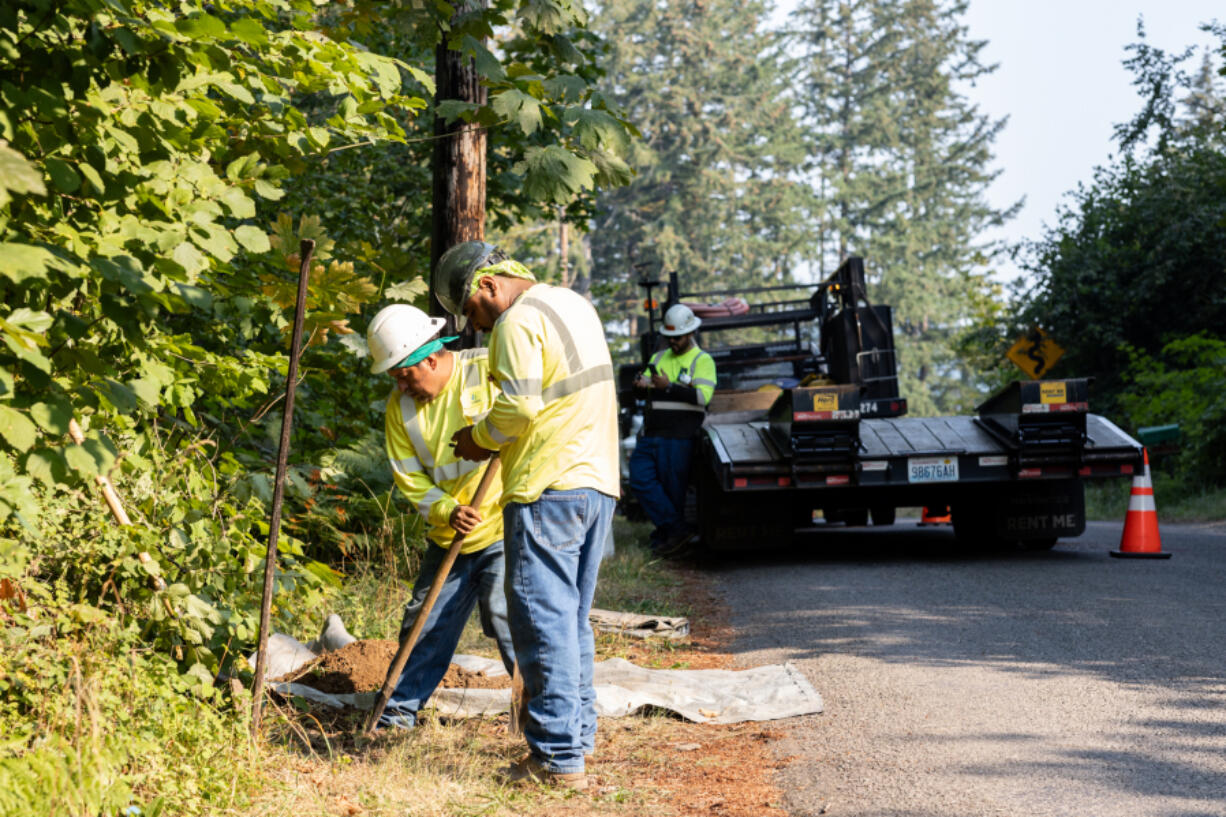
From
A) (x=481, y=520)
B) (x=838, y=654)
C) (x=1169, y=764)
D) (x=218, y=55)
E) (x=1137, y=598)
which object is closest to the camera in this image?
(x=218, y=55)

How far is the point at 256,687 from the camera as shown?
4.31m

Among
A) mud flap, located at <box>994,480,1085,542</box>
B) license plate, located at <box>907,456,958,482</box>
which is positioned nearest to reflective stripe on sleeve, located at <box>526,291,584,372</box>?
license plate, located at <box>907,456,958,482</box>

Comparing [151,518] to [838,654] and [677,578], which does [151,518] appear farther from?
[677,578]

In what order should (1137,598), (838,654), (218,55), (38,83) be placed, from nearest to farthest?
(38,83)
(218,55)
(838,654)
(1137,598)

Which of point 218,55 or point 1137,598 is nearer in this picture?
point 218,55

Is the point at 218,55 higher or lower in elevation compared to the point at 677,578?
higher

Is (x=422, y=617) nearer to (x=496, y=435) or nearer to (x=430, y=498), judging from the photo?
(x=430, y=498)

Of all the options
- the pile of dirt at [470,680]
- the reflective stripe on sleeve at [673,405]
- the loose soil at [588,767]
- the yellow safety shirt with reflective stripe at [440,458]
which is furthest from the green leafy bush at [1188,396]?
the yellow safety shirt with reflective stripe at [440,458]

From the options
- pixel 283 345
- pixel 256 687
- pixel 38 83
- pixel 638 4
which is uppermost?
pixel 638 4

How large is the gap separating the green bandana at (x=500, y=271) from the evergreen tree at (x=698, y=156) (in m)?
43.3

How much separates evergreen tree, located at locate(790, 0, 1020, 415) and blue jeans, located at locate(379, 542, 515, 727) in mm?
48485

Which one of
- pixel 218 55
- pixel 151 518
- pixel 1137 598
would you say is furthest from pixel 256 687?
pixel 1137 598

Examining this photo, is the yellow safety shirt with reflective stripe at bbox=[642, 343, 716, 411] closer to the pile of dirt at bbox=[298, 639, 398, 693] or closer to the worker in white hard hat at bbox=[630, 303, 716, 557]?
the worker in white hard hat at bbox=[630, 303, 716, 557]

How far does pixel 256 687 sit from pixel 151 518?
944 mm
